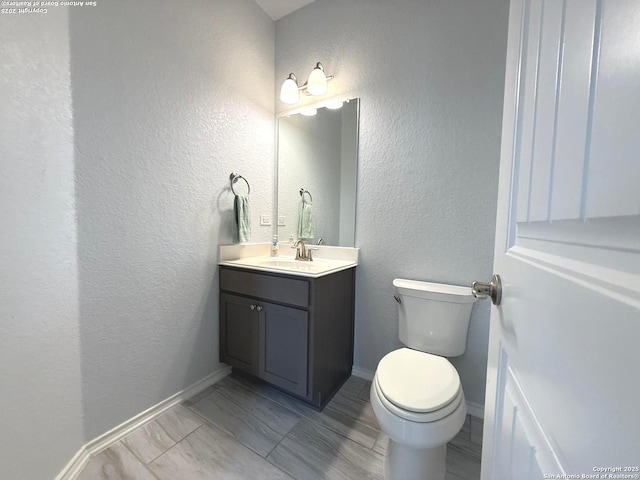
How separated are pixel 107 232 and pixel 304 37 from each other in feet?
6.11


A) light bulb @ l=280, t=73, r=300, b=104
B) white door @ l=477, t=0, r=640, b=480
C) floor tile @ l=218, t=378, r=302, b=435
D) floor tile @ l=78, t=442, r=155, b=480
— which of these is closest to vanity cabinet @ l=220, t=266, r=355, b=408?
floor tile @ l=218, t=378, r=302, b=435

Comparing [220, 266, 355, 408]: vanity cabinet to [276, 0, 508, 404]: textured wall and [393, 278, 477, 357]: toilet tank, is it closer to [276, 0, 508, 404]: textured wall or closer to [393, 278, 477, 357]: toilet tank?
[276, 0, 508, 404]: textured wall

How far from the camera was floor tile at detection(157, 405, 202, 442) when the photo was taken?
4.04 ft

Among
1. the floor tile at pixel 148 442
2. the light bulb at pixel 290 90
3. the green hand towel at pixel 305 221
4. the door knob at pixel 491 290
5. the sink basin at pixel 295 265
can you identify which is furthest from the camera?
the green hand towel at pixel 305 221

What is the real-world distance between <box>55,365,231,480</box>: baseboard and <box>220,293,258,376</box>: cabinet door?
18cm

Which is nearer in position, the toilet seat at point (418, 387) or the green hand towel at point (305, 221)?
the toilet seat at point (418, 387)

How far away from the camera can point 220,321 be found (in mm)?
1649

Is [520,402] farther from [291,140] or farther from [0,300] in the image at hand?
[291,140]

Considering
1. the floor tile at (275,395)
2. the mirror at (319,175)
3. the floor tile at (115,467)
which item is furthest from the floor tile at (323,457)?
the mirror at (319,175)

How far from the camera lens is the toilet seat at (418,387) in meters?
0.87

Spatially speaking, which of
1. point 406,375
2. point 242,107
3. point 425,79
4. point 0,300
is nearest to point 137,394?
point 0,300

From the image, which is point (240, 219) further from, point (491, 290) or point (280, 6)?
point (280, 6)

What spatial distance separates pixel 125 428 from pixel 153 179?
1.25 metres

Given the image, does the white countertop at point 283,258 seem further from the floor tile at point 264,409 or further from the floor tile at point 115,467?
the floor tile at point 115,467
